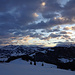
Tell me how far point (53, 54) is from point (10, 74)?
77.1m

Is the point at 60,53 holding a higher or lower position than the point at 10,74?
lower

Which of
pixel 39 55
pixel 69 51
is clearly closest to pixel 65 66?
pixel 39 55

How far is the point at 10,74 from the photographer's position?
786 cm

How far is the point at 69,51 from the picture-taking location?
8819cm

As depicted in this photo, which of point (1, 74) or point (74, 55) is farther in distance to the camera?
point (74, 55)

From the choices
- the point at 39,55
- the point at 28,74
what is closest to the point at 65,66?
the point at 28,74

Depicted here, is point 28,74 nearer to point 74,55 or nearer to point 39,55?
point 39,55

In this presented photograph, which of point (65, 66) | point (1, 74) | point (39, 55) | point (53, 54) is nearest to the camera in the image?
point (1, 74)

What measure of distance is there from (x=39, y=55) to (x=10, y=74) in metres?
67.9

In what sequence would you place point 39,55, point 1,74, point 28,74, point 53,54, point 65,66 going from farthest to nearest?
point 53,54 → point 39,55 → point 65,66 → point 28,74 → point 1,74

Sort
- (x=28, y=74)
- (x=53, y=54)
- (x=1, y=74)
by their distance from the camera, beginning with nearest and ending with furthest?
(x=1, y=74)
(x=28, y=74)
(x=53, y=54)

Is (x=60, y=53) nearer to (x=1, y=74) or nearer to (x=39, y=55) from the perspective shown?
(x=39, y=55)

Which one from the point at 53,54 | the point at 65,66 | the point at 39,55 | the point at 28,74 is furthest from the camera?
the point at 53,54

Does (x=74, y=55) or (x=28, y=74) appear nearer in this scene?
(x=28, y=74)
